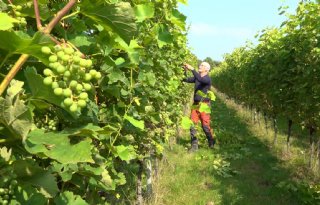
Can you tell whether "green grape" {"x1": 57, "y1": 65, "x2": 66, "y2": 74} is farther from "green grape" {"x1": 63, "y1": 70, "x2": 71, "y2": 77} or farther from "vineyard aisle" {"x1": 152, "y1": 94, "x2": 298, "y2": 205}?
"vineyard aisle" {"x1": 152, "y1": 94, "x2": 298, "y2": 205}

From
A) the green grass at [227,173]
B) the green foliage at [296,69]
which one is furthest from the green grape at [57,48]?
the green foliage at [296,69]

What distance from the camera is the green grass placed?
7.11 m

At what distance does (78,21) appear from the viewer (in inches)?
66.2

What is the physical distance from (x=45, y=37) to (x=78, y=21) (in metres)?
0.66

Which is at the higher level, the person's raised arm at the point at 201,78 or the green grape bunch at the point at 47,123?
the person's raised arm at the point at 201,78

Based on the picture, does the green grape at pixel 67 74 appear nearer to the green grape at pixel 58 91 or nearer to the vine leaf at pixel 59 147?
the green grape at pixel 58 91

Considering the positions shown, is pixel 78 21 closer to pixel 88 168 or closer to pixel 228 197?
pixel 88 168

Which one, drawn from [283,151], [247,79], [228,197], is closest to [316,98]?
[228,197]

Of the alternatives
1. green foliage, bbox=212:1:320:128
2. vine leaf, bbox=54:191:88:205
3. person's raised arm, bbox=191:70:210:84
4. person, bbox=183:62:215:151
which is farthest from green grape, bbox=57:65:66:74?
person's raised arm, bbox=191:70:210:84

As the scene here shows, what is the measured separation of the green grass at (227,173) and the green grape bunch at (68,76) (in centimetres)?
524

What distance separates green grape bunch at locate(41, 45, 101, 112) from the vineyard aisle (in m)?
5.25

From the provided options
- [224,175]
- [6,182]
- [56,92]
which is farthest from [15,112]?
[224,175]

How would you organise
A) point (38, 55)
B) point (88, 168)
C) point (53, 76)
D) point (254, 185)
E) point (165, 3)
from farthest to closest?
point (254, 185) → point (165, 3) → point (88, 168) → point (38, 55) → point (53, 76)

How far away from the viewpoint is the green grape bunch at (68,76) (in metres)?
0.96
